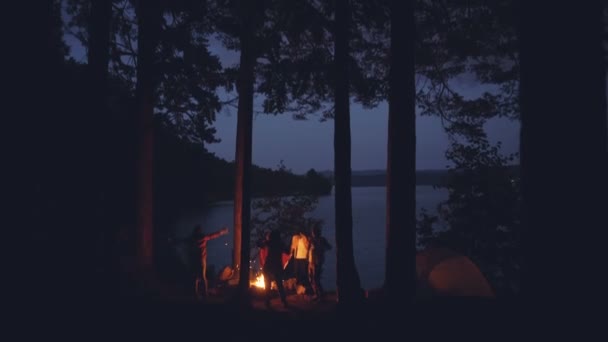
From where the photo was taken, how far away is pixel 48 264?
872 cm

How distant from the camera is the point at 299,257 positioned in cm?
1216

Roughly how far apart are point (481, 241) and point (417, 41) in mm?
10961

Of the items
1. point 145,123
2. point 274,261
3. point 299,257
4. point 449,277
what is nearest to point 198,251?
point 274,261

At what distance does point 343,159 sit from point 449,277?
179 inches

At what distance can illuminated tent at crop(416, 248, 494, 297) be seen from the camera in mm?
11867

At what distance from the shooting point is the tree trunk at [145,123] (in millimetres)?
12922

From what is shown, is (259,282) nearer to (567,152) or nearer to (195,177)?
(567,152)

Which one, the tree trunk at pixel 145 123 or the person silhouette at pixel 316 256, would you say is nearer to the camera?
the person silhouette at pixel 316 256

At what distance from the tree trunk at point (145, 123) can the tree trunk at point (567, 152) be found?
11.2 m

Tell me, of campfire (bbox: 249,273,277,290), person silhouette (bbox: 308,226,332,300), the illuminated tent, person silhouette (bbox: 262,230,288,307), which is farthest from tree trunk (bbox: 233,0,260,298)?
the illuminated tent

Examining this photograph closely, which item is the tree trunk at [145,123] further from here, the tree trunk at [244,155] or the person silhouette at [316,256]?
the person silhouette at [316,256]

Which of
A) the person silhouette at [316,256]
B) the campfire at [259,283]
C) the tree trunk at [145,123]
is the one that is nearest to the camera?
the person silhouette at [316,256]

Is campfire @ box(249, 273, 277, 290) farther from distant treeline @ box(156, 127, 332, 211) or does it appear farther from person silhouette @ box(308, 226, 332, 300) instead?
distant treeline @ box(156, 127, 332, 211)

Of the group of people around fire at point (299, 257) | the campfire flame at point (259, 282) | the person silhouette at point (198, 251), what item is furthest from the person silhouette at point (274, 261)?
the campfire flame at point (259, 282)
